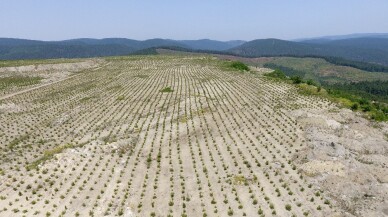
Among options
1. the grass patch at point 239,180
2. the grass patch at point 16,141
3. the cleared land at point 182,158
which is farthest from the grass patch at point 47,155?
the grass patch at point 239,180

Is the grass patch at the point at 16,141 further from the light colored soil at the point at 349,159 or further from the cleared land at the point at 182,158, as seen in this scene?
the light colored soil at the point at 349,159

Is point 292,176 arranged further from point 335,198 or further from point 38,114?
point 38,114

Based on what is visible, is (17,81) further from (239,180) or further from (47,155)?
(239,180)

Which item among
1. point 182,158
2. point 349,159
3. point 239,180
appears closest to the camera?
point 239,180

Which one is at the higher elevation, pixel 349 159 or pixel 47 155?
pixel 47 155

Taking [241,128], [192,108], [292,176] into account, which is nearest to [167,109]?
[192,108]

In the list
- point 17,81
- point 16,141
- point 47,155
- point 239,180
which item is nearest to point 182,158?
point 239,180

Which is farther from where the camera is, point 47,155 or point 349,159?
point 47,155

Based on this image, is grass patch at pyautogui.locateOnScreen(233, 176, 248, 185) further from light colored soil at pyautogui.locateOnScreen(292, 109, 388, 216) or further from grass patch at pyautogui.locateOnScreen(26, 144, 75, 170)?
grass patch at pyautogui.locateOnScreen(26, 144, 75, 170)
